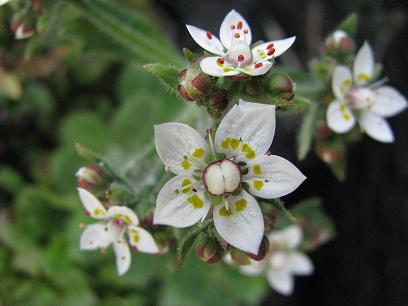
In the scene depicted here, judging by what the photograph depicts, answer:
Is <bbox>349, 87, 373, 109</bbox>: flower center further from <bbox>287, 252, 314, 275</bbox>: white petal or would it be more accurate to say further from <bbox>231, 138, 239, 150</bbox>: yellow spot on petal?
<bbox>287, 252, 314, 275</bbox>: white petal

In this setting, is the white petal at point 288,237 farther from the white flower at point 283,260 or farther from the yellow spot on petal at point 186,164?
the yellow spot on petal at point 186,164

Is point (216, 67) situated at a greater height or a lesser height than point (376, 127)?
greater

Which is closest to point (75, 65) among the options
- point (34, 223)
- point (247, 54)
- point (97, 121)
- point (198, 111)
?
point (97, 121)

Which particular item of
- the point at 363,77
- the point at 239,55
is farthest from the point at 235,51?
the point at 363,77

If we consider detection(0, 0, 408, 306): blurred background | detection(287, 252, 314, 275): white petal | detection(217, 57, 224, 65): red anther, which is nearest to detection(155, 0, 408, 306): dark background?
detection(0, 0, 408, 306): blurred background

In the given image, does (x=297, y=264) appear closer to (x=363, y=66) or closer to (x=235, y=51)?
(x=363, y=66)

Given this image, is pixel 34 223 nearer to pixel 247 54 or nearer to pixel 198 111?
pixel 198 111

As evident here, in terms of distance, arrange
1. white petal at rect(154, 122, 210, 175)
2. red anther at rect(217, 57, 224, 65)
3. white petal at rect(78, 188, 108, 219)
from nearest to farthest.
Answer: white petal at rect(154, 122, 210, 175), red anther at rect(217, 57, 224, 65), white petal at rect(78, 188, 108, 219)
